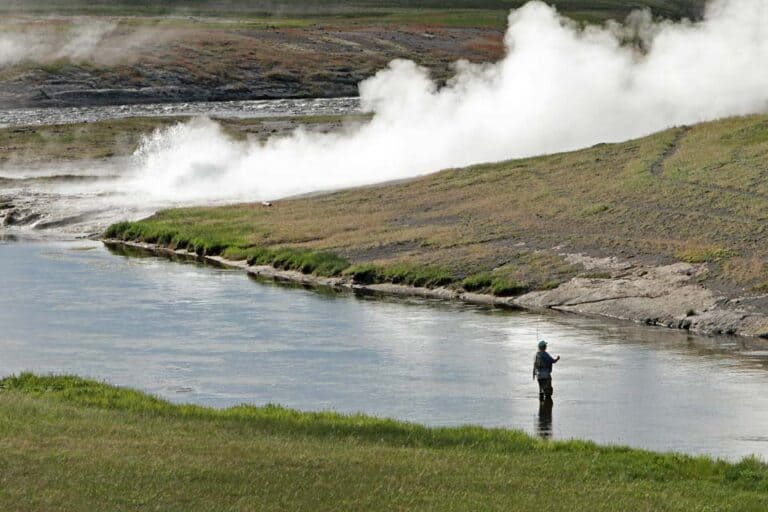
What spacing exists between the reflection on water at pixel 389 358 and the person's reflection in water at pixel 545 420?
0.06 meters

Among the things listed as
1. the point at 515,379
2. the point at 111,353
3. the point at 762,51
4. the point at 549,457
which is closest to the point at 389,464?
the point at 549,457

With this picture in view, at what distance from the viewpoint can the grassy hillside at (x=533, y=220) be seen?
150 feet

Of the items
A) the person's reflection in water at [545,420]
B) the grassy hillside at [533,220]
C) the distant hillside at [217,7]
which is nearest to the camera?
the person's reflection in water at [545,420]

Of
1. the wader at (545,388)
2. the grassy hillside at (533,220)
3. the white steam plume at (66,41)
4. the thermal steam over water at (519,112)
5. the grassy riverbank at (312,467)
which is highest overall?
the white steam plume at (66,41)

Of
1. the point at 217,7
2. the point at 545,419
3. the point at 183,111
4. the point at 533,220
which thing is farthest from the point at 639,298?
the point at 217,7

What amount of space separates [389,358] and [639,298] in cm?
915

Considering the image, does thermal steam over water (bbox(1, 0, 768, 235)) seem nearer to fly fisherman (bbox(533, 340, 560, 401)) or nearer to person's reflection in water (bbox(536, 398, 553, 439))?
fly fisherman (bbox(533, 340, 560, 401))

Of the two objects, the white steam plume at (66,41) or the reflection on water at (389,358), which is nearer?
the reflection on water at (389,358)

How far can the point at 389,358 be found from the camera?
117 ft

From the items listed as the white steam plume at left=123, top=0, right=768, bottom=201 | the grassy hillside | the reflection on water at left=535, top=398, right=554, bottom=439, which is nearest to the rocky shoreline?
the grassy hillside

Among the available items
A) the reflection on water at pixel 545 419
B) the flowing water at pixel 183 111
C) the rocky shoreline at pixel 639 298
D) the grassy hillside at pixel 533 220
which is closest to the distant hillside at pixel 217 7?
the flowing water at pixel 183 111

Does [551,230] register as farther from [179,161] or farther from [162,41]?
[162,41]

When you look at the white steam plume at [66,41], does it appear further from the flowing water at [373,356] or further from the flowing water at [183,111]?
the flowing water at [373,356]

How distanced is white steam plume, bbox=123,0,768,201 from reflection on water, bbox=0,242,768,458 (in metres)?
21.8
